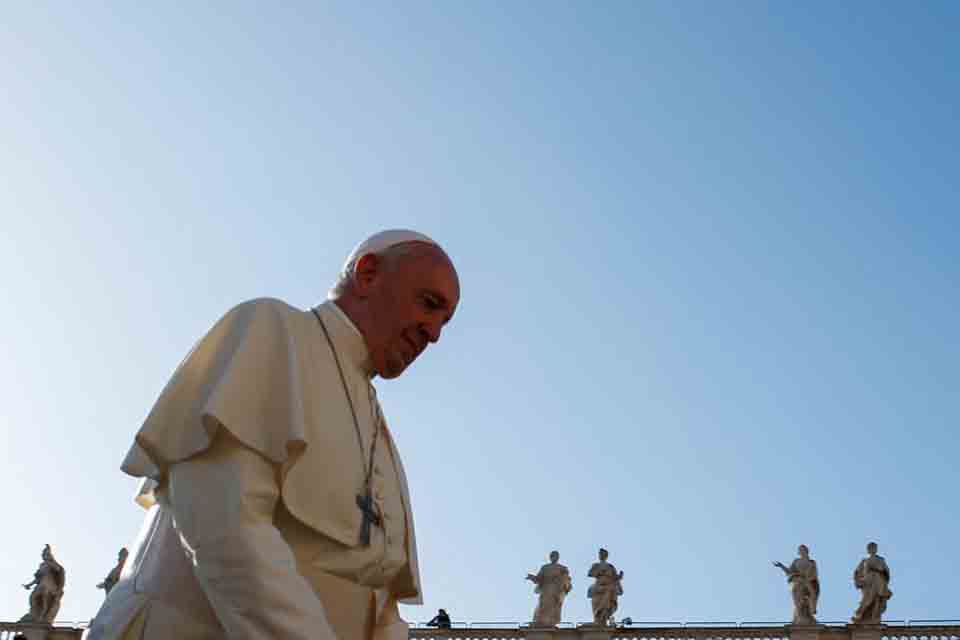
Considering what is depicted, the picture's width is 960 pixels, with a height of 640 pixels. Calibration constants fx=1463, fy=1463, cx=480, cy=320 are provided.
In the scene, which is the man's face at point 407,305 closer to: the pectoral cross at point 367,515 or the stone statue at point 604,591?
the pectoral cross at point 367,515

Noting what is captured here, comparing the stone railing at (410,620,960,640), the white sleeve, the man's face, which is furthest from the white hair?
the stone railing at (410,620,960,640)

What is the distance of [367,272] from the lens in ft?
15.0

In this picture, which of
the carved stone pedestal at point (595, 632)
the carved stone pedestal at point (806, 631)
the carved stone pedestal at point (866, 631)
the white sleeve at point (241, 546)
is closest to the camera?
the white sleeve at point (241, 546)

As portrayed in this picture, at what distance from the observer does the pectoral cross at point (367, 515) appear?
415cm

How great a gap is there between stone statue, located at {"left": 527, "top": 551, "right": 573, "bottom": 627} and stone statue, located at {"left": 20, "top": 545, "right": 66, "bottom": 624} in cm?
1049

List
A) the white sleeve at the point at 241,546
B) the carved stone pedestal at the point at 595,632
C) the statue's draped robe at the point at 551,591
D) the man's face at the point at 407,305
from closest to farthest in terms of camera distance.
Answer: the white sleeve at the point at 241,546 → the man's face at the point at 407,305 → the carved stone pedestal at the point at 595,632 → the statue's draped robe at the point at 551,591

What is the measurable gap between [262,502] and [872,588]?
2782 centimetres

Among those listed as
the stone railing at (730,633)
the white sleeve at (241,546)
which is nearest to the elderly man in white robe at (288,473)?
the white sleeve at (241,546)

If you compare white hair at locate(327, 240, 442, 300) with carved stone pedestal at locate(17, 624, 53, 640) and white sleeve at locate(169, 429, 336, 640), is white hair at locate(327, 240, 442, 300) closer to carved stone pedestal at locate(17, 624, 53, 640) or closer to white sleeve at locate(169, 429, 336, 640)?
white sleeve at locate(169, 429, 336, 640)

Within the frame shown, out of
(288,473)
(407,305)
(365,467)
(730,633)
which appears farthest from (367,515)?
(730,633)

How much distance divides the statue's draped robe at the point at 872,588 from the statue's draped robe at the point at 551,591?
6.12 metres

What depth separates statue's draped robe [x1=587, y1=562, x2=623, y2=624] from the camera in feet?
102

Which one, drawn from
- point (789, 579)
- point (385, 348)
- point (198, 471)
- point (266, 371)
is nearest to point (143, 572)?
point (198, 471)

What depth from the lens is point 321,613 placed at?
3730mm
